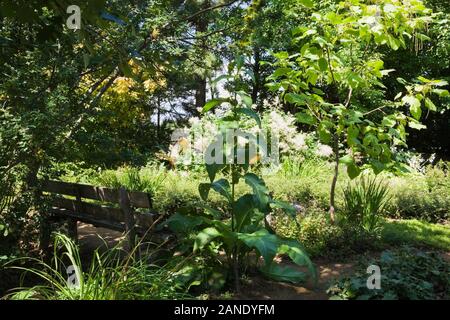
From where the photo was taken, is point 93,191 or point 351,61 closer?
point 351,61

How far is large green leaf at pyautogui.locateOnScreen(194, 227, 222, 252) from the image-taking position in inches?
142

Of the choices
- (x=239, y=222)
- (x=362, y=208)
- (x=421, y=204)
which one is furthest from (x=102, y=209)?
(x=421, y=204)

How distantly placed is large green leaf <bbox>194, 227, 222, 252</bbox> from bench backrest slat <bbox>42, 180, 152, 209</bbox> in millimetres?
1570

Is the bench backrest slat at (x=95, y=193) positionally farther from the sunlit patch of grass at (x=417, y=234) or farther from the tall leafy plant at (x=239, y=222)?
the sunlit patch of grass at (x=417, y=234)

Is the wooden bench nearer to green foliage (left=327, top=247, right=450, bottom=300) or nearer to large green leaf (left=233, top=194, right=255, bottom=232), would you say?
large green leaf (left=233, top=194, right=255, bottom=232)

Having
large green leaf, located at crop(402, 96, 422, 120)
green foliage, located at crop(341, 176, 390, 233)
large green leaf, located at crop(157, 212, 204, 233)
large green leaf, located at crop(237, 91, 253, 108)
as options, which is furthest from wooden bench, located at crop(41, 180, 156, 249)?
large green leaf, located at crop(402, 96, 422, 120)

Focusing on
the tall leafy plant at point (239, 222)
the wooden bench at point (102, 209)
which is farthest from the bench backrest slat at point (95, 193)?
the tall leafy plant at point (239, 222)

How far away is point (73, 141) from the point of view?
5.93 metres

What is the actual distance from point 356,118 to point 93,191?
3.50 m

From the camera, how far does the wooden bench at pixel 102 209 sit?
5180 mm
